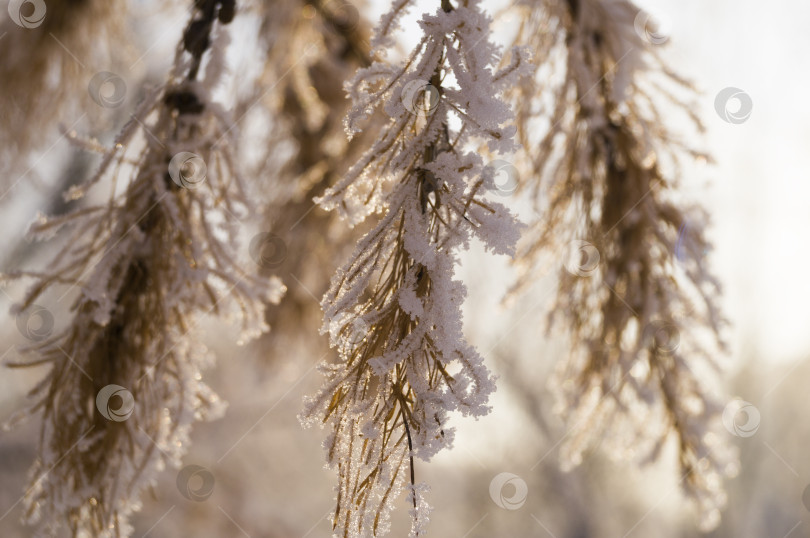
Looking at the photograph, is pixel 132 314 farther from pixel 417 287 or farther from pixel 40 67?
pixel 40 67

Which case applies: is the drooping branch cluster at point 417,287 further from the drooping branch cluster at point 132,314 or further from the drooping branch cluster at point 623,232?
the drooping branch cluster at point 623,232

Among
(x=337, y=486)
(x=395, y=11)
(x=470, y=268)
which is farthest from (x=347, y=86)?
(x=470, y=268)

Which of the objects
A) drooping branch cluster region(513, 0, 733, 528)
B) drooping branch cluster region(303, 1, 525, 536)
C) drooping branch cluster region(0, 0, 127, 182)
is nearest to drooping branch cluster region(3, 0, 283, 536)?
drooping branch cluster region(303, 1, 525, 536)

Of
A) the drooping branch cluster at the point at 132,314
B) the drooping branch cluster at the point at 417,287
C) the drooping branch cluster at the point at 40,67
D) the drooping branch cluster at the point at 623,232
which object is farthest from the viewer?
the drooping branch cluster at the point at 40,67

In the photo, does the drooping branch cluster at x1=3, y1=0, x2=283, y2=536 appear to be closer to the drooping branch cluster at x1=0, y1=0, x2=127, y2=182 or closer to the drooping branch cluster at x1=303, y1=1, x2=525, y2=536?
the drooping branch cluster at x1=303, y1=1, x2=525, y2=536

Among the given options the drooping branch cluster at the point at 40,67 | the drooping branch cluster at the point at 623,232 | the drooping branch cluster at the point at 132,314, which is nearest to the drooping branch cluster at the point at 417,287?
the drooping branch cluster at the point at 132,314

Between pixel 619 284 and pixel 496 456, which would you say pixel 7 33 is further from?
pixel 496 456
